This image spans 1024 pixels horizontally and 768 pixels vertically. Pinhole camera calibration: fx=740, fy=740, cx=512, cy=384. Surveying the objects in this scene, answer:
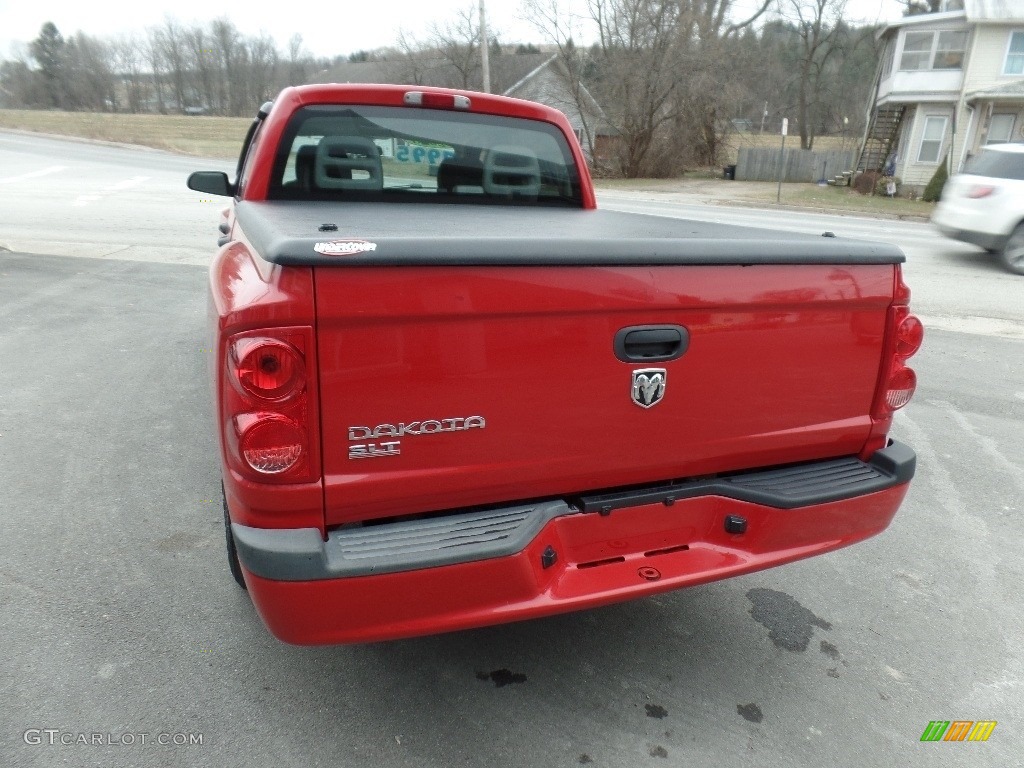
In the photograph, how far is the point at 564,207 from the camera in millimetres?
4438

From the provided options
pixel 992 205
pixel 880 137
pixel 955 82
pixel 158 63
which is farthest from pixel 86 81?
pixel 992 205

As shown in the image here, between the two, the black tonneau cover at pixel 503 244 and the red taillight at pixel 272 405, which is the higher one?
the black tonneau cover at pixel 503 244

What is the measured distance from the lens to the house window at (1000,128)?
27.1m

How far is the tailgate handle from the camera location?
215cm

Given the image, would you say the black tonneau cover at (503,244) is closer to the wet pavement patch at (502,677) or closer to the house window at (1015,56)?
the wet pavement patch at (502,677)

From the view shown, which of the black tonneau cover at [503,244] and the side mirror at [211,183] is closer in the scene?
the black tonneau cover at [503,244]

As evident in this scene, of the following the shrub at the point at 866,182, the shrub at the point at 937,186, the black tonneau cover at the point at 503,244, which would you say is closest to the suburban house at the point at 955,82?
the shrub at the point at 937,186

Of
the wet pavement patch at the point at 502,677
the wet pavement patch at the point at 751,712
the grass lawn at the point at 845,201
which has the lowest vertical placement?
the wet pavement patch at the point at 502,677

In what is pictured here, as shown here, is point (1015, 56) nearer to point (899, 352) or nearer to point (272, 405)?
point (899, 352)

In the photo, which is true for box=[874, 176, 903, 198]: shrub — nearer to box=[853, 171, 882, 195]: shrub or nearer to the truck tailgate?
box=[853, 171, 882, 195]: shrub

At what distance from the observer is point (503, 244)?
1979mm

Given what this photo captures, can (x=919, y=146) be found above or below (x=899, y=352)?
above

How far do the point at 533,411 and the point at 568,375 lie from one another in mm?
143

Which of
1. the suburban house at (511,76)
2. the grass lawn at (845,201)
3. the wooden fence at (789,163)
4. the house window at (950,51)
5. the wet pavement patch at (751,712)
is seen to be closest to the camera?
the wet pavement patch at (751,712)
